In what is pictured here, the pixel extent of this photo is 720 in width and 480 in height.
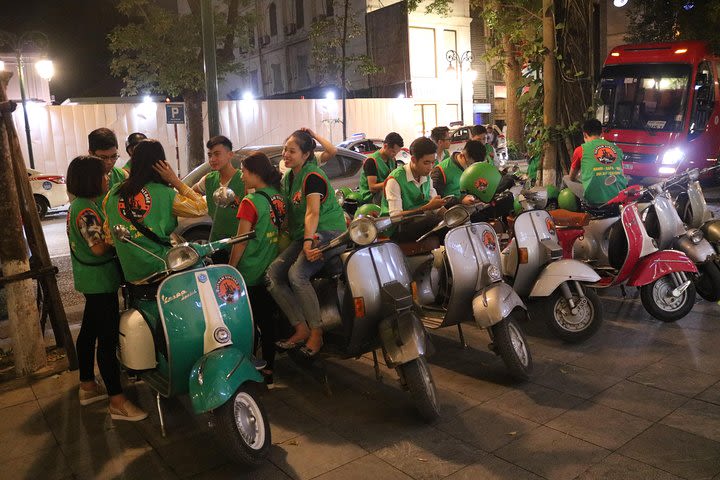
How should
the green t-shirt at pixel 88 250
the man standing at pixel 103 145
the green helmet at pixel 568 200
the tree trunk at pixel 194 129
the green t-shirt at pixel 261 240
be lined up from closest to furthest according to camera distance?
the green t-shirt at pixel 88 250
the green t-shirt at pixel 261 240
the man standing at pixel 103 145
the green helmet at pixel 568 200
the tree trunk at pixel 194 129

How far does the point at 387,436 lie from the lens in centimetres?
376

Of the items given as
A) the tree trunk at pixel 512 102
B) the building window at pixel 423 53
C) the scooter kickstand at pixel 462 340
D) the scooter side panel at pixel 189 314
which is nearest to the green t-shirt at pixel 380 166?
the scooter kickstand at pixel 462 340

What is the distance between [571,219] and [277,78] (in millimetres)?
36777

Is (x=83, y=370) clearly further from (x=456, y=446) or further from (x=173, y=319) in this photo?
(x=456, y=446)

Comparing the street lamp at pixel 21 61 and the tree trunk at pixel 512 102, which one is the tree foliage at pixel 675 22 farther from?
the street lamp at pixel 21 61

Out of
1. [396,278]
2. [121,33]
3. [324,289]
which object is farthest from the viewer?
[121,33]

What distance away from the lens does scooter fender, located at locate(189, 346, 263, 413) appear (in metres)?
3.29

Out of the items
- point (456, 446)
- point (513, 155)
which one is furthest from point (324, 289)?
point (513, 155)

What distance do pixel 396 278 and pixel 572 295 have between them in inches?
63.9

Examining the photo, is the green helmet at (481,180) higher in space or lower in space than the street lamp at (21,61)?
lower

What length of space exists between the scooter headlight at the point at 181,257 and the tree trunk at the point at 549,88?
278 inches

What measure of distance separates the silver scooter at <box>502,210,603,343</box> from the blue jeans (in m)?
1.64

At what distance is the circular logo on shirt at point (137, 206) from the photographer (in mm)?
3941

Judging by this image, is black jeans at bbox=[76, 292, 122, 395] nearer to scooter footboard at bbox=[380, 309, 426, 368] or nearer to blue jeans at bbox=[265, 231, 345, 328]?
blue jeans at bbox=[265, 231, 345, 328]
